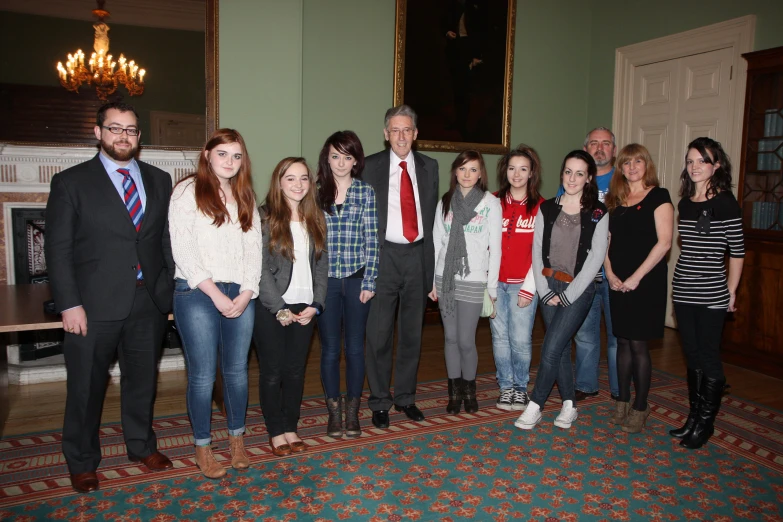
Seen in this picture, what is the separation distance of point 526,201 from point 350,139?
110 cm

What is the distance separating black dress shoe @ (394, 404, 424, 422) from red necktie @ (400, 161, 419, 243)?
0.93 metres

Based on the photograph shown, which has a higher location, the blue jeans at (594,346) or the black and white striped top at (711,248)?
the black and white striped top at (711,248)

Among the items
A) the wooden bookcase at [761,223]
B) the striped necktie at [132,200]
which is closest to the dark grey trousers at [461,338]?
the striped necktie at [132,200]

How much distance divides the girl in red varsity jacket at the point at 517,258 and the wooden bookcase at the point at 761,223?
7.02 ft

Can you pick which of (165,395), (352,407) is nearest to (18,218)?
(165,395)

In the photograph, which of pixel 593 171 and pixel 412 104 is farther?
pixel 412 104

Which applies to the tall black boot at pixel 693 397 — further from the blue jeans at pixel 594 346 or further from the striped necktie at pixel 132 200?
the striped necktie at pixel 132 200

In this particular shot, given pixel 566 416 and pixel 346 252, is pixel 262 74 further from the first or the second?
pixel 566 416

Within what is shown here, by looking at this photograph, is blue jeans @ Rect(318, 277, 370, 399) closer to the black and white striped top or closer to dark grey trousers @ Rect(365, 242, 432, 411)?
dark grey trousers @ Rect(365, 242, 432, 411)

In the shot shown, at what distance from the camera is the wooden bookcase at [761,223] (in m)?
4.38

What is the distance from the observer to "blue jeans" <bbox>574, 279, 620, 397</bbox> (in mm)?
3516

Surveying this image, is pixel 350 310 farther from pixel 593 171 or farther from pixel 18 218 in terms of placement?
pixel 18 218

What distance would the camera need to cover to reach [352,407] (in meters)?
3.12

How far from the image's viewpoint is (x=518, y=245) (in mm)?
3371
